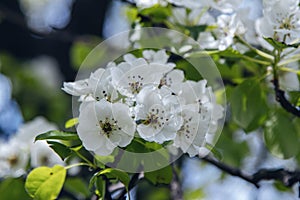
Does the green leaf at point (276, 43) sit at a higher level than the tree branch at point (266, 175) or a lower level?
higher

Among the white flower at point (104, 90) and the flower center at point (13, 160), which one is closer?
the white flower at point (104, 90)

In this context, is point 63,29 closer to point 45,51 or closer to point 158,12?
point 45,51

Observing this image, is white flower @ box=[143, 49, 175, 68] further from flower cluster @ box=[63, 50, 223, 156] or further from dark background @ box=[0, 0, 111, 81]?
dark background @ box=[0, 0, 111, 81]

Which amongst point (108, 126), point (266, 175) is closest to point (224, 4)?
point (266, 175)

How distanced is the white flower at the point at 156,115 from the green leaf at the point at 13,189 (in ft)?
1.84

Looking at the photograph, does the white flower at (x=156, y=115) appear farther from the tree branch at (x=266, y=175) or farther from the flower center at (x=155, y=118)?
the tree branch at (x=266, y=175)

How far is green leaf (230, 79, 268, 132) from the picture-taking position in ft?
5.04

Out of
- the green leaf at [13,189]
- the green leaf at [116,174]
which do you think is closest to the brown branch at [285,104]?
the green leaf at [116,174]

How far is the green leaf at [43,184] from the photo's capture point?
131 cm

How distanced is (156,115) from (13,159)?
741mm

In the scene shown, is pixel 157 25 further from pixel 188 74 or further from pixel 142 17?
pixel 188 74

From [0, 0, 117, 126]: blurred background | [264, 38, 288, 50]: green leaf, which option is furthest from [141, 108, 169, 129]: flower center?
[0, 0, 117, 126]: blurred background

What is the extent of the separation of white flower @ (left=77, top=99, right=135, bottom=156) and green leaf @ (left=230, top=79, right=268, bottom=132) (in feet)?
1.42

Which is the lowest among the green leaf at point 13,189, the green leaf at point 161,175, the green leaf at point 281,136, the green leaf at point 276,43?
the green leaf at point 13,189
